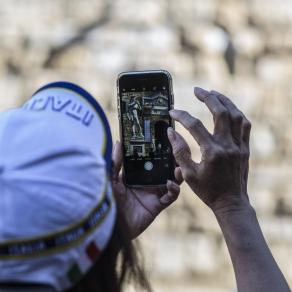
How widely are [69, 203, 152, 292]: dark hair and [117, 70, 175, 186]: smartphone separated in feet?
0.94

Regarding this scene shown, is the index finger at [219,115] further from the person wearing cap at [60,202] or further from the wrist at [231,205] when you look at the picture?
the person wearing cap at [60,202]

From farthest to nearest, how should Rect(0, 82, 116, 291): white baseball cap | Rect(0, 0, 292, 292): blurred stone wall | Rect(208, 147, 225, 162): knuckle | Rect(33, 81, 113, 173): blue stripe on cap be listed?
Rect(0, 0, 292, 292): blurred stone wall, Rect(208, 147, 225, 162): knuckle, Rect(33, 81, 113, 173): blue stripe on cap, Rect(0, 82, 116, 291): white baseball cap

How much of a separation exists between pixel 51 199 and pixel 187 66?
8.86 ft

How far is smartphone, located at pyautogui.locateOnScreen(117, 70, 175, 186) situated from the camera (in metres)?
1.18

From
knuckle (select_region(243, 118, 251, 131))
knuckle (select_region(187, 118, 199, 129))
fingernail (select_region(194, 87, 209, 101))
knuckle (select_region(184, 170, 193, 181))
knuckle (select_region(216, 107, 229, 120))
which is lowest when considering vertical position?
knuckle (select_region(184, 170, 193, 181))

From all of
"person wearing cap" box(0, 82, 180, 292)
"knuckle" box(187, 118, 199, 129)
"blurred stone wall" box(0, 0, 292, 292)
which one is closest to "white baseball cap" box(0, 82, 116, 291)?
"person wearing cap" box(0, 82, 180, 292)

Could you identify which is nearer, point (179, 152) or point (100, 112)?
point (100, 112)

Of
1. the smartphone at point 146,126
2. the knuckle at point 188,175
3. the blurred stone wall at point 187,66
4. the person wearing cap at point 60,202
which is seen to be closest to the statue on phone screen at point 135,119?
the smartphone at point 146,126

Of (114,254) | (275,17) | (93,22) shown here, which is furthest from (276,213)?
(114,254)

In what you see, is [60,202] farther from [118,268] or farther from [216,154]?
[216,154]

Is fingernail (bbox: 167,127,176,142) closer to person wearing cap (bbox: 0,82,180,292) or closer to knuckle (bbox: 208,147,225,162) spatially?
knuckle (bbox: 208,147,225,162)

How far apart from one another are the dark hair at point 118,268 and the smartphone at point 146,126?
Result: 0.29m

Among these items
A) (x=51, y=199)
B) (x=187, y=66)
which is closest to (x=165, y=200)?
(x=51, y=199)

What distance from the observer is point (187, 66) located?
345 centimetres
